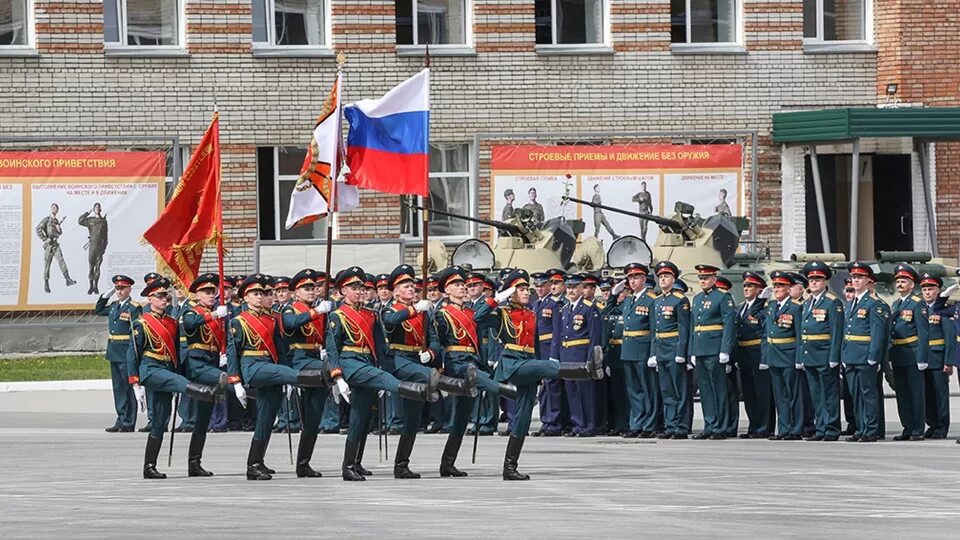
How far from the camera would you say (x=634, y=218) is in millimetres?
32375

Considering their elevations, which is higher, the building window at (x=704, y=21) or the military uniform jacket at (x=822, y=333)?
the building window at (x=704, y=21)

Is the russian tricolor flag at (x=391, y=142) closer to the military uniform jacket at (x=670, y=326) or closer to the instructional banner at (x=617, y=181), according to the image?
the military uniform jacket at (x=670, y=326)

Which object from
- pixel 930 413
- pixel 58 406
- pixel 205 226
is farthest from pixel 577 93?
pixel 205 226

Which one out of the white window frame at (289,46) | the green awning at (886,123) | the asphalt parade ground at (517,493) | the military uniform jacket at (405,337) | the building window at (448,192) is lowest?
the asphalt parade ground at (517,493)

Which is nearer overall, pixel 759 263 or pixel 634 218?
pixel 759 263

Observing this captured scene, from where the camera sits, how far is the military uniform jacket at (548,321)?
22.9m

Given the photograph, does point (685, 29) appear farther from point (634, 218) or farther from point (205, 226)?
point (205, 226)

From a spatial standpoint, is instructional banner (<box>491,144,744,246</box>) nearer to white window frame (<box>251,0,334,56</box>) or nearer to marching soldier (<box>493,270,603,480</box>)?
white window frame (<box>251,0,334,56</box>)

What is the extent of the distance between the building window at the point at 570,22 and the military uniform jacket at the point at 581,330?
1171 centimetres

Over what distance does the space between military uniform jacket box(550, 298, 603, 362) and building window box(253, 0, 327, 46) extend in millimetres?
11571

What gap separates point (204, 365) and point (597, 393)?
610 centimetres

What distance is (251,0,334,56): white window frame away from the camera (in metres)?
32.7

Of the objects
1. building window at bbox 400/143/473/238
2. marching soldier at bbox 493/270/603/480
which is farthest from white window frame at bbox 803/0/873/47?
marching soldier at bbox 493/270/603/480

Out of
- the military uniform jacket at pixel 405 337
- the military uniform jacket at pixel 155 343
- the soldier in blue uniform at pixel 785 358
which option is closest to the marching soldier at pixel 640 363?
the soldier in blue uniform at pixel 785 358
